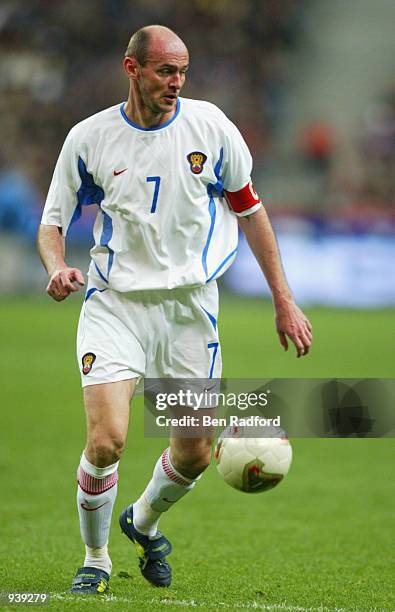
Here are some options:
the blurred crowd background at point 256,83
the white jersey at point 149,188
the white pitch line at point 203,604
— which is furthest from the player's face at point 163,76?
the blurred crowd background at point 256,83

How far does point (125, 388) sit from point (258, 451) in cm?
67

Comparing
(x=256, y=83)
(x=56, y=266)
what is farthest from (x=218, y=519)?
(x=256, y=83)

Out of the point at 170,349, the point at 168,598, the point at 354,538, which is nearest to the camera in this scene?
the point at 168,598

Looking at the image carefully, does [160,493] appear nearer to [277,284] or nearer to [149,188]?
[277,284]

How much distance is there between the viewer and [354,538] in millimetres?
6699

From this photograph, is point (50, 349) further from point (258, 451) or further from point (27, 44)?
point (27, 44)

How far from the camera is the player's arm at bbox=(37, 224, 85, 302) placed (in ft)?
15.7

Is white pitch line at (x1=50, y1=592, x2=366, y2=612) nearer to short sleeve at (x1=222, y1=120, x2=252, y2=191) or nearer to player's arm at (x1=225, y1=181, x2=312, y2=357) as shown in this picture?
player's arm at (x1=225, y1=181, x2=312, y2=357)

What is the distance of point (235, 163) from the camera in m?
5.28

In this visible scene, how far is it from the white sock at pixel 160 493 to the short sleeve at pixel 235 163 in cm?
134

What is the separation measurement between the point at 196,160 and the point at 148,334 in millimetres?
840

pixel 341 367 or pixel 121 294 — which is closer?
pixel 121 294

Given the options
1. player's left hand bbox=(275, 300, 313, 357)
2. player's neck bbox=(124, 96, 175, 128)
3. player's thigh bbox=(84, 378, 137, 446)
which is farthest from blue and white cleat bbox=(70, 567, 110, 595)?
player's neck bbox=(124, 96, 175, 128)

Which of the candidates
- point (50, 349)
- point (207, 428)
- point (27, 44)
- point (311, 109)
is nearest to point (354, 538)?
point (207, 428)
